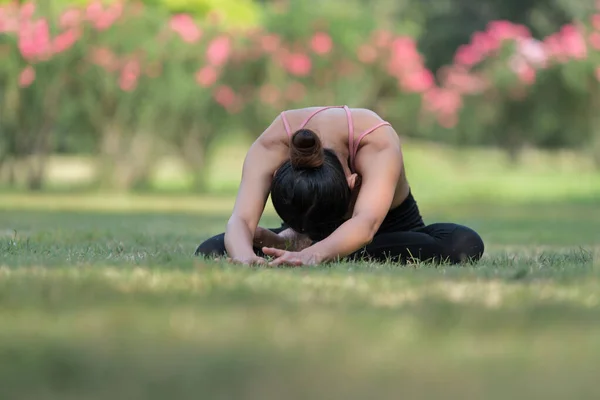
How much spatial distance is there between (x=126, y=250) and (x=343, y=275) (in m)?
1.93

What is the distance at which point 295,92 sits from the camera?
15570 mm

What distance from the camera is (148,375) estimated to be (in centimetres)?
198

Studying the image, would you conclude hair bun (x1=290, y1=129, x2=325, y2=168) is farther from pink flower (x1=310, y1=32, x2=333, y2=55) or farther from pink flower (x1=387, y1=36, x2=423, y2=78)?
pink flower (x1=387, y1=36, x2=423, y2=78)

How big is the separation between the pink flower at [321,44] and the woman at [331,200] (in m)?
10.9

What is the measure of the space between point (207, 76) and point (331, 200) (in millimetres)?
11759

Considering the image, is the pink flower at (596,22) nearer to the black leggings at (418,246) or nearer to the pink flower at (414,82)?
the pink flower at (414,82)

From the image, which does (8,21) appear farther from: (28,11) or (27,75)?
(27,75)

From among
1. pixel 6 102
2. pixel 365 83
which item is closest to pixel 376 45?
pixel 365 83

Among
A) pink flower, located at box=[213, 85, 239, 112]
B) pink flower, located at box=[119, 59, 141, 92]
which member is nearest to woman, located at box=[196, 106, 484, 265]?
pink flower, located at box=[119, 59, 141, 92]

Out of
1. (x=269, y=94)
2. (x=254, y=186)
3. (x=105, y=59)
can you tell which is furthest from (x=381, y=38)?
(x=254, y=186)

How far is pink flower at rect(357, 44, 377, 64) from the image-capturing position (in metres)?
16.1

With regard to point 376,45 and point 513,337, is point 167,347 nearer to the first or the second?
point 513,337

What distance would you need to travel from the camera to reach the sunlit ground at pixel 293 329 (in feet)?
6.38

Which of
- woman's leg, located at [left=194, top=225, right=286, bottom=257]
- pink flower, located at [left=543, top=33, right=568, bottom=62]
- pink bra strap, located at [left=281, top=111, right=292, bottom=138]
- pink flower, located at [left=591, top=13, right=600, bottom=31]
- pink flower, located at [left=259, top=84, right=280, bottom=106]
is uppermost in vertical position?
pink flower, located at [left=591, top=13, right=600, bottom=31]
